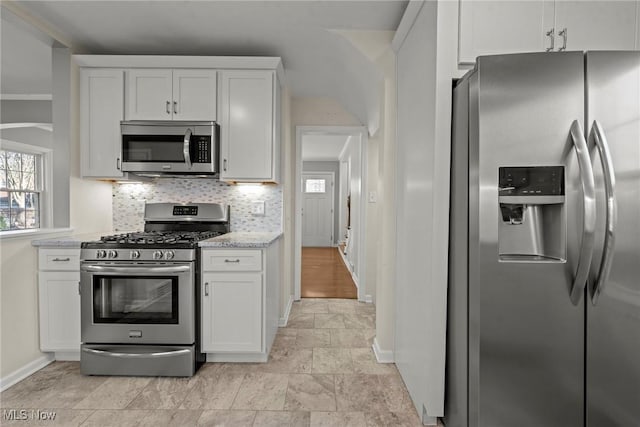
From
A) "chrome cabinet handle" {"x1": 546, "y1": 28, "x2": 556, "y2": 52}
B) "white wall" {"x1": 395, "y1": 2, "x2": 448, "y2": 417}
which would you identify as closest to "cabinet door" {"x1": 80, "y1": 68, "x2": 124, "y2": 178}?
"white wall" {"x1": 395, "y1": 2, "x2": 448, "y2": 417}

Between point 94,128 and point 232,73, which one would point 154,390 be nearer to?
point 94,128

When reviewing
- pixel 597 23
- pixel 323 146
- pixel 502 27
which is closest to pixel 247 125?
pixel 502 27

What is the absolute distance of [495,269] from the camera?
1534mm

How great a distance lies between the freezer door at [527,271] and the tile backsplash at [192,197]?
7.43 ft

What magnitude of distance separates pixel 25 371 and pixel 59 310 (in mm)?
422

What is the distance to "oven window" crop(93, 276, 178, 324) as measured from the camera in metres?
2.51

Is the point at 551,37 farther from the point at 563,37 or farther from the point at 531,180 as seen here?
the point at 531,180

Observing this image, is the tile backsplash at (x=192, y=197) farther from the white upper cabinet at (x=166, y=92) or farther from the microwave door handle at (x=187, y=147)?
the white upper cabinet at (x=166, y=92)

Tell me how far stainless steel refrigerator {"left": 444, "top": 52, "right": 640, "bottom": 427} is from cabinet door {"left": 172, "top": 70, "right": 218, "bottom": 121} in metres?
2.10

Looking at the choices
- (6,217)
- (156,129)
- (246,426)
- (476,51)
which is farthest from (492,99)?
(6,217)

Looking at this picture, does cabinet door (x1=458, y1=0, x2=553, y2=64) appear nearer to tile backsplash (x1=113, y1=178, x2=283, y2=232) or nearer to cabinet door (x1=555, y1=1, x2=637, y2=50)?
cabinet door (x1=555, y1=1, x2=637, y2=50)

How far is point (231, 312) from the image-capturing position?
261 cm

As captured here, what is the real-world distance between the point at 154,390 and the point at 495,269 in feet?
7.03

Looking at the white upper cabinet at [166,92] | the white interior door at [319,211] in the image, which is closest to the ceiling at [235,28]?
the white upper cabinet at [166,92]
